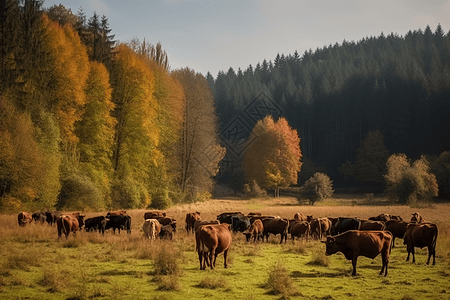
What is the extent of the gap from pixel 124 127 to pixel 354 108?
73512 mm

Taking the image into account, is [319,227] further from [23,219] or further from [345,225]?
[23,219]

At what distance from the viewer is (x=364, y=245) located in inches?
515

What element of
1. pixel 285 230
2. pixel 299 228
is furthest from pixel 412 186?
pixel 285 230

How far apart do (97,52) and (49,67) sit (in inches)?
330

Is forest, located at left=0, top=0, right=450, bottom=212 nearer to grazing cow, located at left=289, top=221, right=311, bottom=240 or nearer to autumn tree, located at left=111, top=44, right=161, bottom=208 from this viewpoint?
autumn tree, located at left=111, top=44, right=161, bottom=208

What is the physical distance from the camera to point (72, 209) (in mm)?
31719

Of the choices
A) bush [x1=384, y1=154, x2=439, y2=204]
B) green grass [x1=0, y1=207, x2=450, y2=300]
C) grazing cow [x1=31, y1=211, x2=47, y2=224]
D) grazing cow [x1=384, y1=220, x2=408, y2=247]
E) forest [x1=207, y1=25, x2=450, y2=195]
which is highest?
forest [x1=207, y1=25, x2=450, y2=195]

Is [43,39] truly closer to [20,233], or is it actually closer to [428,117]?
[20,233]

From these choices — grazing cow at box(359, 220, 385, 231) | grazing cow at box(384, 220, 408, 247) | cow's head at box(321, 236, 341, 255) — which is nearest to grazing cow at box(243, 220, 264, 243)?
grazing cow at box(359, 220, 385, 231)

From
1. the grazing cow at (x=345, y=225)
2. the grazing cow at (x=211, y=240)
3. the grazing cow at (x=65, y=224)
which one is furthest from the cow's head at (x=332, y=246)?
the grazing cow at (x=65, y=224)

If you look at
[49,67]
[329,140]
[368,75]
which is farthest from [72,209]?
[368,75]

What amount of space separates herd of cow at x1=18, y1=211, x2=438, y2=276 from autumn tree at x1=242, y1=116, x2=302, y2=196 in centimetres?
3780

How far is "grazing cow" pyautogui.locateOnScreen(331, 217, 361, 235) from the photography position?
21117 millimetres

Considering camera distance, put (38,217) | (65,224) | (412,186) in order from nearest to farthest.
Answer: (65,224) → (38,217) → (412,186)
